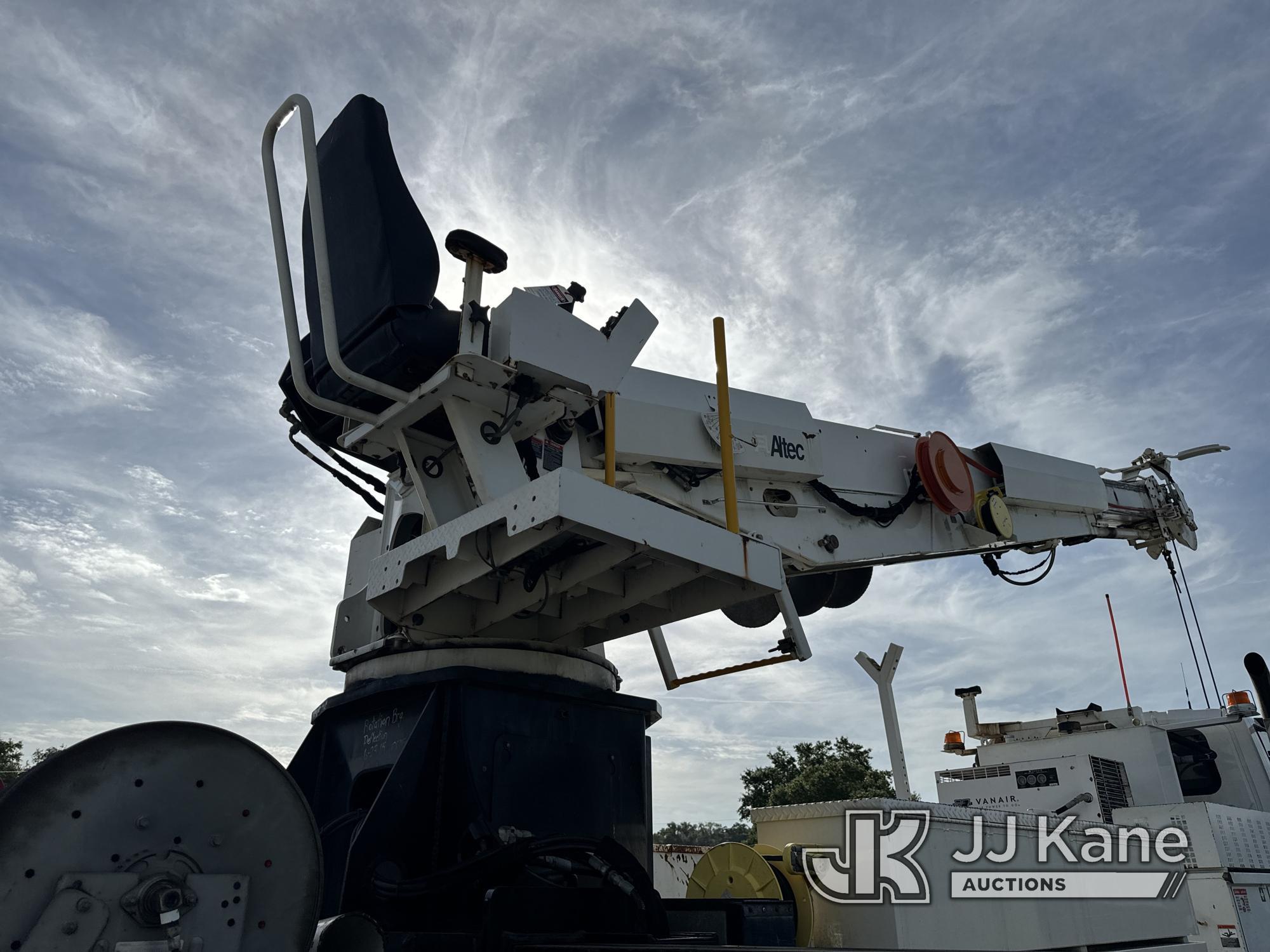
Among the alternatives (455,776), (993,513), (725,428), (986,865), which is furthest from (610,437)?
(993,513)

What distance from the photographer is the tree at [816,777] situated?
3064 cm

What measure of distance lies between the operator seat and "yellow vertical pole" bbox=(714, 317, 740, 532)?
130cm

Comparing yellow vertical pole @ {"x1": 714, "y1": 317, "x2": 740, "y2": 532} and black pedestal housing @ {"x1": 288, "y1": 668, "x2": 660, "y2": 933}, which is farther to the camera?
yellow vertical pole @ {"x1": 714, "y1": 317, "x2": 740, "y2": 532}

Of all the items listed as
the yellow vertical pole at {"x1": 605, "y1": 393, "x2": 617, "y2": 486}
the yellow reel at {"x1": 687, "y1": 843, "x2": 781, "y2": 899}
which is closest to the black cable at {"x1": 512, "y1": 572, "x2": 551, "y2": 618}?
the yellow vertical pole at {"x1": 605, "y1": 393, "x2": 617, "y2": 486}

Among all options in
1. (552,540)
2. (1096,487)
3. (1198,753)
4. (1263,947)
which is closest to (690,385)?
(552,540)

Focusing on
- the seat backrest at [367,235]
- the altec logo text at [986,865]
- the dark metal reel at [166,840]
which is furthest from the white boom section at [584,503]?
the dark metal reel at [166,840]

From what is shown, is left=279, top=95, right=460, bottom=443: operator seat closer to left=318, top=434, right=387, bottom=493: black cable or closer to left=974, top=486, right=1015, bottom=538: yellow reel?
left=318, top=434, right=387, bottom=493: black cable

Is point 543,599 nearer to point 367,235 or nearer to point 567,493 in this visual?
point 567,493

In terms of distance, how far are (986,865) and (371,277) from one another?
14.0ft

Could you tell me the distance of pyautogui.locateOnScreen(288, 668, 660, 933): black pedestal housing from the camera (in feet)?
12.5

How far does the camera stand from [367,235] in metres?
4.43

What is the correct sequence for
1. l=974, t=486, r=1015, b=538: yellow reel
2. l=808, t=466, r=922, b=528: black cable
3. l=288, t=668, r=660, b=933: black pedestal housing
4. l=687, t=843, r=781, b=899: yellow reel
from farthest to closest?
l=974, t=486, r=1015, b=538: yellow reel → l=808, t=466, r=922, b=528: black cable → l=687, t=843, r=781, b=899: yellow reel → l=288, t=668, r=660, b=933: black pedestal housing

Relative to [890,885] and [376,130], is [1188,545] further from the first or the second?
[376,130]

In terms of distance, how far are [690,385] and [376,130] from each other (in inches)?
81.8
